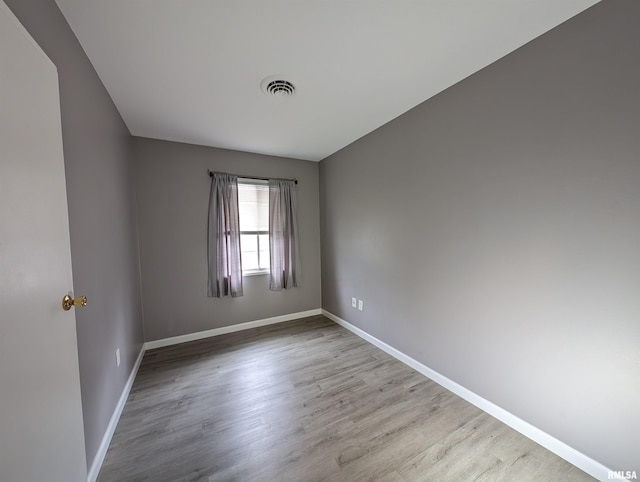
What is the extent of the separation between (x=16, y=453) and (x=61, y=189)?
911 mm

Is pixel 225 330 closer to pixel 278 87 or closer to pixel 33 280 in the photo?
pixel 33 280

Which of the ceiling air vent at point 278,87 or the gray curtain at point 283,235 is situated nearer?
the ceiling air vent at point 278,87

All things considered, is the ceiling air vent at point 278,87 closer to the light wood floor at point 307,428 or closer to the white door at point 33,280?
the white door at point 33,280

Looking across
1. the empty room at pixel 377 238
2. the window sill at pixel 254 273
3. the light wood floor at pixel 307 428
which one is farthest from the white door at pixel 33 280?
the window sill at pixel 254 273

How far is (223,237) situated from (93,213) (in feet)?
4.95

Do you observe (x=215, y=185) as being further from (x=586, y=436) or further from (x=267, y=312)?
(x=586, y=436)

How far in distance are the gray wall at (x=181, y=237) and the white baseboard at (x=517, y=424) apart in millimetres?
2112

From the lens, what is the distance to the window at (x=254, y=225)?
3158 millimetres

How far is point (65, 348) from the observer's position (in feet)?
3.10

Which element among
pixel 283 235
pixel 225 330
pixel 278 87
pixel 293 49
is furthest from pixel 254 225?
pixel 293 49

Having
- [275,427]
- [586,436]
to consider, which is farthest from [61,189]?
[586,436]

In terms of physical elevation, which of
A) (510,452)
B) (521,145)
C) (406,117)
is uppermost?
(406,117)

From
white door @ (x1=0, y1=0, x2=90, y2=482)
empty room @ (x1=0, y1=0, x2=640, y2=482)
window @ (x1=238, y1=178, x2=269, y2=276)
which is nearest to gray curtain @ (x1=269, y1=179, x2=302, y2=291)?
window @ (x1=238, y1=178, x2=269, y2=276)

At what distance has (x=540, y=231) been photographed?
1.39 meters
